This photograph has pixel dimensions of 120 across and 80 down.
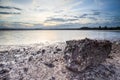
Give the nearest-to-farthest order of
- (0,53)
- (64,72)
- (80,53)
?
(80,53)
(64,72)
(0,53)

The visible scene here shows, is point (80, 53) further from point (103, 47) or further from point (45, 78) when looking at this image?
point (45, 78)

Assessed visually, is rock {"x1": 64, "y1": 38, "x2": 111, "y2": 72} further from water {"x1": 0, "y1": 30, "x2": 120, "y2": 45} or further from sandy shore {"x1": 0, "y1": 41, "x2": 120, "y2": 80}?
water {"x1": 0, "y1": 30, "x2": 120, "y2": 45}

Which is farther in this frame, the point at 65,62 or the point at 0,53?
the point at 0,53

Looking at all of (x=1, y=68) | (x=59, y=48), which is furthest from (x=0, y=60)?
(x=59, y=48)

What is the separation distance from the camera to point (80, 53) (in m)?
2.55

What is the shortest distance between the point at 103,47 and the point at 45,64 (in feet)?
3.73

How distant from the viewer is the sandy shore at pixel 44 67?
2660mm

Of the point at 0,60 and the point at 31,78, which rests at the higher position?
the point at 0,60

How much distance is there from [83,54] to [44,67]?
0.80m

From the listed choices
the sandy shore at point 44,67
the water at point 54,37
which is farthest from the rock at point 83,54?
the water at point 54,37

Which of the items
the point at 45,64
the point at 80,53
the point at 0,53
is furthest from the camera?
A: the point at 0,53

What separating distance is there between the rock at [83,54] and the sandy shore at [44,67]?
5.9 inches

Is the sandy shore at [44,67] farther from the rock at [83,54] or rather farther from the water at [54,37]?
the water at [54,37]

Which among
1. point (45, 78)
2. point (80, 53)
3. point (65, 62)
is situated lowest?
point (45, 78)
